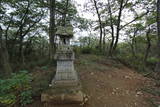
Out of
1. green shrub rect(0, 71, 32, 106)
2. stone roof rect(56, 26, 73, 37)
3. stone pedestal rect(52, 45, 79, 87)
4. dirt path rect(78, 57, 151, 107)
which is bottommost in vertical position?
dirt path rect(78, 57, 151, 107)

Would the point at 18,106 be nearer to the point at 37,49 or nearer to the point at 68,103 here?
the point at 68,103

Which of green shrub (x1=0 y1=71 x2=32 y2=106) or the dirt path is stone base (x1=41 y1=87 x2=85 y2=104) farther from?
green shrub (x1=0 y1=71 x2=32 y2=106)

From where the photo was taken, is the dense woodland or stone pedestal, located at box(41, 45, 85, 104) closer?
stone pedestal, located at box(41, 45, 85, 104)

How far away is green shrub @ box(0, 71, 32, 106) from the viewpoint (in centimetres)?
235

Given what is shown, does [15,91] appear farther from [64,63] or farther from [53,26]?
[53,26]

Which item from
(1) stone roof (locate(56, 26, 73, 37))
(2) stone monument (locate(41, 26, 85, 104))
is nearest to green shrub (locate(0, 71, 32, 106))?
(2) stone monument (locate(41, 26, 85, 104))

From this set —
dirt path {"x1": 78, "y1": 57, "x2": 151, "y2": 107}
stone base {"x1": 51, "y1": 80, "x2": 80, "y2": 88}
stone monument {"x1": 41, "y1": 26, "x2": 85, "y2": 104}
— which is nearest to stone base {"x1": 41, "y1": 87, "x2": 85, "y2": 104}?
stone monument {"x1": 41, "y1": 26, "x2": 85, "y2": 104}

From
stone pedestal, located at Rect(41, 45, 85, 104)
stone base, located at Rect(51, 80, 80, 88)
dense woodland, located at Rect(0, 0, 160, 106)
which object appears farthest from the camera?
dense woodland, located at Rect(0, 0, 160, 106)

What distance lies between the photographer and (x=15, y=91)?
9.02ft

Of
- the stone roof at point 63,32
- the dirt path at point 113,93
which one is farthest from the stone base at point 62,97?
the stone roof at point 63,32

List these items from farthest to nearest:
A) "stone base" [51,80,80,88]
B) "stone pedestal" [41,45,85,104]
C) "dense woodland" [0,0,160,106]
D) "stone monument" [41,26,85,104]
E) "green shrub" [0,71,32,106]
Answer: "dense woodland" [0,0,160,106]
"stone base" [51,80,80,88]
"stone monument" [41,26,85,104]
"stone pedestal" [41,45,85,104]
"green shrub" [0,71,32,106]

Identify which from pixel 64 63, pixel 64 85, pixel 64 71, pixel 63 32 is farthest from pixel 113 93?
pixel 63 32

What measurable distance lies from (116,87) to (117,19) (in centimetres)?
580

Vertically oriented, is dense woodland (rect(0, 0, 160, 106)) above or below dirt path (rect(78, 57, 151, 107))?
above
